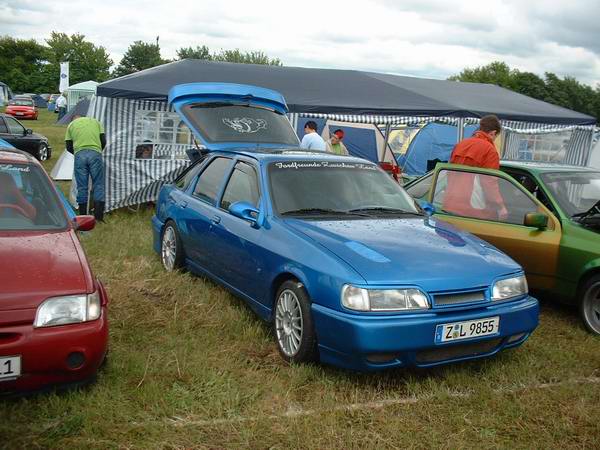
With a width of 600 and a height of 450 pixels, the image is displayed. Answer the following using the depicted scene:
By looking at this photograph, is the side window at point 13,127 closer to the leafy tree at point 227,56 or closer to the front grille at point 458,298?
the front grille at point 458,298

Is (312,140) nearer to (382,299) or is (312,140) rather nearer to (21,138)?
(382,299)

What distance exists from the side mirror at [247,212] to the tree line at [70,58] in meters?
72.9

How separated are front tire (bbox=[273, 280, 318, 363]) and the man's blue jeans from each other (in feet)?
18.7

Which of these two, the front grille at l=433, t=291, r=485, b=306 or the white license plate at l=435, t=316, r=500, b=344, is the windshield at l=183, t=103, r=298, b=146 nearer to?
the front grille at l=433, t=291, r=485, b=306

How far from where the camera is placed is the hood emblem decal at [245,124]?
309 inches

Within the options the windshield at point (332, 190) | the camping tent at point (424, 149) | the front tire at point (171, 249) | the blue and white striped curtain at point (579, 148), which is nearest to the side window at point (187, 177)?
the front tire at point (171, 249)

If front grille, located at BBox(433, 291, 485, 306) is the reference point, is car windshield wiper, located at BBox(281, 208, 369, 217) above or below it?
above

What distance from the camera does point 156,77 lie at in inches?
433

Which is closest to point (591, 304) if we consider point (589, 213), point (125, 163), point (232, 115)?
point (589, 213)

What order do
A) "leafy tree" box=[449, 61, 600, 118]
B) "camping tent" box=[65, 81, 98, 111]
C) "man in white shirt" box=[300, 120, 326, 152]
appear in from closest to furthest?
"man in white shirt" box=[300, 120, 326, 152] < "camping tent" box=[65, 81, 98, 111] < "leafy tree" box=[449, 61, 600, 118]

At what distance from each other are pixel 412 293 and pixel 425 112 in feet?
28.9

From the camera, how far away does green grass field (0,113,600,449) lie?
3.09 meters

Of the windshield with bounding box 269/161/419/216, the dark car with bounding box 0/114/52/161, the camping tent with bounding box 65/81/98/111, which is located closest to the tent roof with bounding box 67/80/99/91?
the camping tent with bounding box 65/81/98/111

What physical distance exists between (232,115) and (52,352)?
17.7ft
